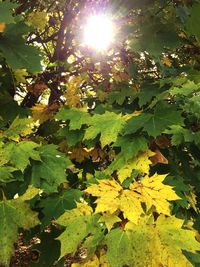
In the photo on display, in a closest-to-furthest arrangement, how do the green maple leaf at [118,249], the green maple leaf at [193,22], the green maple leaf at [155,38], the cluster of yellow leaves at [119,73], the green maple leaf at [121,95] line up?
1. the green maple leaf at [118,249]
2. the green maple leaf at [193,22]
3. the green maple leaf at [155,38]
4. the green maple leaf at [121,95]
5. the cluster of yellow leaves at [119,73]

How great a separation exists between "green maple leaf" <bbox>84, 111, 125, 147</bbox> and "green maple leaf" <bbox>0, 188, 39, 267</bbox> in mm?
603

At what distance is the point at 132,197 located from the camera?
2.07m

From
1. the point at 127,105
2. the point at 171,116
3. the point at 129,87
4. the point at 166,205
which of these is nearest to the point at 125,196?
the point at 166,205

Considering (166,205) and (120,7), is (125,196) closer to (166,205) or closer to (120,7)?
(166,205)

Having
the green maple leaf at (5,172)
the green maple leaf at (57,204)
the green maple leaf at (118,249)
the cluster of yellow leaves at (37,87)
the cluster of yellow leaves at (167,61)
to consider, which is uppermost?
the cluster of yellow leaves at (167,61)

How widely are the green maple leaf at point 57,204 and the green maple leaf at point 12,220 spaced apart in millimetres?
167

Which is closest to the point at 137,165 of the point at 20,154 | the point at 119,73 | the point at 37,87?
the point at 20,154

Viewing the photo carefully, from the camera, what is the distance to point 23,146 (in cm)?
255

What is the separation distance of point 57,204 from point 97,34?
9.65ft

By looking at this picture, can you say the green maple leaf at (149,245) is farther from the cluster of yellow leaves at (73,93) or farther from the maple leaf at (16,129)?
the cluster of yellow leaves at (73,93)

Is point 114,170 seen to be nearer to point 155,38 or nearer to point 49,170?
point 49,170

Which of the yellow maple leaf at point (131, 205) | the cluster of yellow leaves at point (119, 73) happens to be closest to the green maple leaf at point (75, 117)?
the yellow maple leaf at point (131, 205)

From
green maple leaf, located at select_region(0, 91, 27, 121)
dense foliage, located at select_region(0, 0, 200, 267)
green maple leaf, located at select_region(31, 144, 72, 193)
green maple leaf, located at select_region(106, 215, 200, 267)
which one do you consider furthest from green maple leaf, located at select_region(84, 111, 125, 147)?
green maple leaf, located at select_region(0, 91, 27, 121)

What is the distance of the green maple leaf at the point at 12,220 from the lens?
206 centimetres
